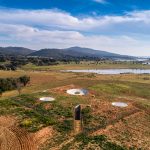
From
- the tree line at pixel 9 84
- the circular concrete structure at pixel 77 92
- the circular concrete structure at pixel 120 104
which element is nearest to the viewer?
the circular concrete structure at pixel 120 104

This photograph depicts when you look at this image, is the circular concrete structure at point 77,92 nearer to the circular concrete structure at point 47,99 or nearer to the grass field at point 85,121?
the grass field at point 85,121

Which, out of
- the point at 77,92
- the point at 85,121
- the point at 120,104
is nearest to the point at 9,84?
the point at 77,92

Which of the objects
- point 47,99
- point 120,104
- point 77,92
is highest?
point 77,92

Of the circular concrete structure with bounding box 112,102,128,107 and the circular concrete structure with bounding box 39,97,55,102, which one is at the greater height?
the circular concrete structure with bounding box 39,97,55,102

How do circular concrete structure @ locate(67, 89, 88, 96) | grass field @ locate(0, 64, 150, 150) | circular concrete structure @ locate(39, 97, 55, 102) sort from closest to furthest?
1. grass field @ locate(0, 64, 150, 150)
2. circular concrete structure @ locate(39, 97, 55, 102)
3. circular concrete structure @ locate(67, 89, 88, 96)

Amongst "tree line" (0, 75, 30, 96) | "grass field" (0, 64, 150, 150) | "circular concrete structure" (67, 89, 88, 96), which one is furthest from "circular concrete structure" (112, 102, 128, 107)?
"tree line" (0, 75, 30, 96)

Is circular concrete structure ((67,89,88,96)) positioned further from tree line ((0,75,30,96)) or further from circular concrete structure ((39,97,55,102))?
tree line ((0,75,30,96))

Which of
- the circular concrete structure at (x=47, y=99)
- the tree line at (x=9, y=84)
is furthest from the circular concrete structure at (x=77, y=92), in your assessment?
the tree line at (x=9, y=84)

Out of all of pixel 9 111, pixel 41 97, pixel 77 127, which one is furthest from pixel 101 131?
pixel 41 97

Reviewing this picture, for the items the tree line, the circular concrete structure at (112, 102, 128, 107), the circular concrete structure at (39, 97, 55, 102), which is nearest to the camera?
the circular concrete structure at (112, 102, 128, 107)

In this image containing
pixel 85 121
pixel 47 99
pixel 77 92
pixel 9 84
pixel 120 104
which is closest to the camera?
pixel 85 121

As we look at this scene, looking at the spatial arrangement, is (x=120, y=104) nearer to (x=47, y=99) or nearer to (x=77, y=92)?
(x=77, y=92)

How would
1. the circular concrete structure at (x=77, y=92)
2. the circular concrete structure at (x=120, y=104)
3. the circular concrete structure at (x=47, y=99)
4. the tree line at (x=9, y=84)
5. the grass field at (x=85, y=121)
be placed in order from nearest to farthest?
the grass field at (x=85, y=121) < the circular concrete structure at (x=120, y=104) < the circular concrete structure at (x=47, y=99) < the circular concrete structure at (x=77, y=92) < the tree line at (x=9, y=84)
